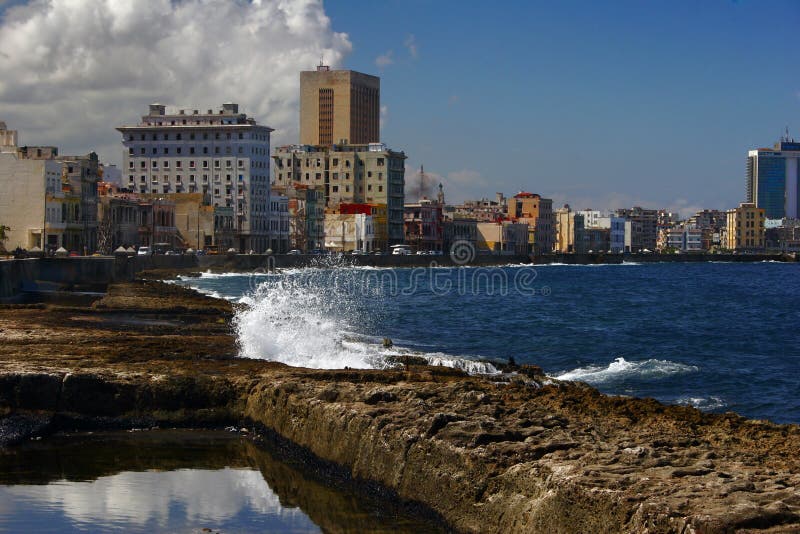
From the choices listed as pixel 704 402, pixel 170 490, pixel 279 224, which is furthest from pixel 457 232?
pixel 170 490

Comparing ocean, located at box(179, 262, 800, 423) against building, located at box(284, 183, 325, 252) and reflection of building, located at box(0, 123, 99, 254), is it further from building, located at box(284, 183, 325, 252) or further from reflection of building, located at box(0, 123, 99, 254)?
building, located at box(284, 183, 325, 252)

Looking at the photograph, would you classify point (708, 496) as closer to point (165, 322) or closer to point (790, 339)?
point (165, 322)

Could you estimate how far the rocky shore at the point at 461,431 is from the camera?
11.5 m

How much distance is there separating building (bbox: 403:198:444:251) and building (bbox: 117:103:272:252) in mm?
38264

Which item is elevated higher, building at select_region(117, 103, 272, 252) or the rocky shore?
building at select_region(117, 103, 272, 252)

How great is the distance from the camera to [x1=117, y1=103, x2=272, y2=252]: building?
144 metres

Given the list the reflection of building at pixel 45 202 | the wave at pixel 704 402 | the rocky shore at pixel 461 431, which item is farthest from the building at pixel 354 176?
the rocky shore at pixel 461 431

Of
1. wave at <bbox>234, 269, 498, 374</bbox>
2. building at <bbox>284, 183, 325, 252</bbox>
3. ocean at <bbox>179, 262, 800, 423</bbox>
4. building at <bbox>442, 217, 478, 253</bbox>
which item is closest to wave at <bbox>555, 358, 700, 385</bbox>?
ocean at <bbox>179, 262, 800, 423</bbox>

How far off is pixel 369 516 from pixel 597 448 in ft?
9.76

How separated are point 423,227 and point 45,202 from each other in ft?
323

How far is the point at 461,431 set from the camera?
14.6m

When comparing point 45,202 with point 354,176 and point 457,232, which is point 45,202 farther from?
point 457,232

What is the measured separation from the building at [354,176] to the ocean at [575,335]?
8349cm

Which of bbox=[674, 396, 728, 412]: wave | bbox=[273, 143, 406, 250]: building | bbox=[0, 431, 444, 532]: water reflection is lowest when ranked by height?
bbox=[674, 396, 728, 412]: wave
